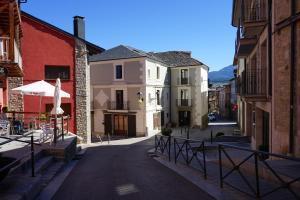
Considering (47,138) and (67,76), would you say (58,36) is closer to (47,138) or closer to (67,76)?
(67,76)

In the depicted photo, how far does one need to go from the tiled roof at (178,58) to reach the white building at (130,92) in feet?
3.06

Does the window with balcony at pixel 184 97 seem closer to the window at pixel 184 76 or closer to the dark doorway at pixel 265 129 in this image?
the window at pixel 184 76

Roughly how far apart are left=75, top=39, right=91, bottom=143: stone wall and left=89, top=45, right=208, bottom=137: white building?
9169mm

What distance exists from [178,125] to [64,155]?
26.4 metres

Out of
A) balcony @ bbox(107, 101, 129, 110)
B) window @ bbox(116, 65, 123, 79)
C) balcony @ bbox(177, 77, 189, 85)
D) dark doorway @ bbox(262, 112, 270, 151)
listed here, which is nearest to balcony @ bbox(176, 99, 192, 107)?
balcony @ bbox(177, 77, 189, 85)

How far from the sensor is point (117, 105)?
30.1 m

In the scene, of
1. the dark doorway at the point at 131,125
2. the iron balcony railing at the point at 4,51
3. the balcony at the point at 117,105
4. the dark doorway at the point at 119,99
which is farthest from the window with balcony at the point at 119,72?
the iron balcony railing at the point at 4,51

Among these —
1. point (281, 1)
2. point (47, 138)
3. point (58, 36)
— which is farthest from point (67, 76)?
point (281, 1)

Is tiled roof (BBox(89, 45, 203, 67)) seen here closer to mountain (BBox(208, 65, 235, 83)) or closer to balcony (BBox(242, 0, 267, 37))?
balcony (BBox(242, 0, 267, 37))

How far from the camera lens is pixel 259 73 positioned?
37.9 feet

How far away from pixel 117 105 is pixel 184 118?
867 cm

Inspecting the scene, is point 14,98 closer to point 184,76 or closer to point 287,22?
point 287,22

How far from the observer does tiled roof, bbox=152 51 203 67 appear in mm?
34588

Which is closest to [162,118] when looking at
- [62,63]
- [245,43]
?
[62,63]
